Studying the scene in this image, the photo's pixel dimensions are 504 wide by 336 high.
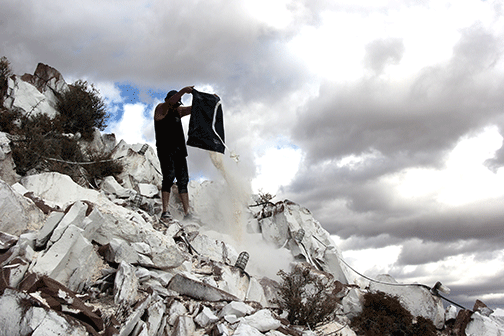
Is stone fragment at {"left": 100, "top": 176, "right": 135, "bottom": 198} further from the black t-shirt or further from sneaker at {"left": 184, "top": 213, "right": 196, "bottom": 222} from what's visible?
the black t-shirt

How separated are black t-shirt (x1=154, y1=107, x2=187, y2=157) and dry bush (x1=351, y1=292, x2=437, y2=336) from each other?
4.89 meters

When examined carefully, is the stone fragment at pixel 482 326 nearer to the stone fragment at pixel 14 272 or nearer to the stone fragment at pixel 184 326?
the stone fragment at pixel 184 326

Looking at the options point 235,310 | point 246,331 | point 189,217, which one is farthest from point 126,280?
point 189,217

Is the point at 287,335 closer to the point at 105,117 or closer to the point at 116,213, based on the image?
the point at 116,213

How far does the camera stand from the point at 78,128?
38.4 ft

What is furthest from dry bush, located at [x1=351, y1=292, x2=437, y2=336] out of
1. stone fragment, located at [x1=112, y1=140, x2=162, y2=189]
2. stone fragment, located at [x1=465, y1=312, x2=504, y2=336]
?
stone fragment, located at [x1=112, y1=140, x2=162, y2=189]

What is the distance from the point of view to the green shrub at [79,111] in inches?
459

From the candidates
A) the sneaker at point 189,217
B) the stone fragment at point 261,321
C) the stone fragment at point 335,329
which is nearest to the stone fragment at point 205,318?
the stone fragment at point 261,321

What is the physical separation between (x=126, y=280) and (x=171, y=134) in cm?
423

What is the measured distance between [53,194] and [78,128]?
627cm

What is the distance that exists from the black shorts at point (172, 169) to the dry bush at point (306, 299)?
120 inches

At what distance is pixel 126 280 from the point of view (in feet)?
12.0

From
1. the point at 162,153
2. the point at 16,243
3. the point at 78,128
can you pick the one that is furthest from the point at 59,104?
the point at 16,243

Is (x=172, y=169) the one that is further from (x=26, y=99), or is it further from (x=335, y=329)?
(x=26, y=99)
